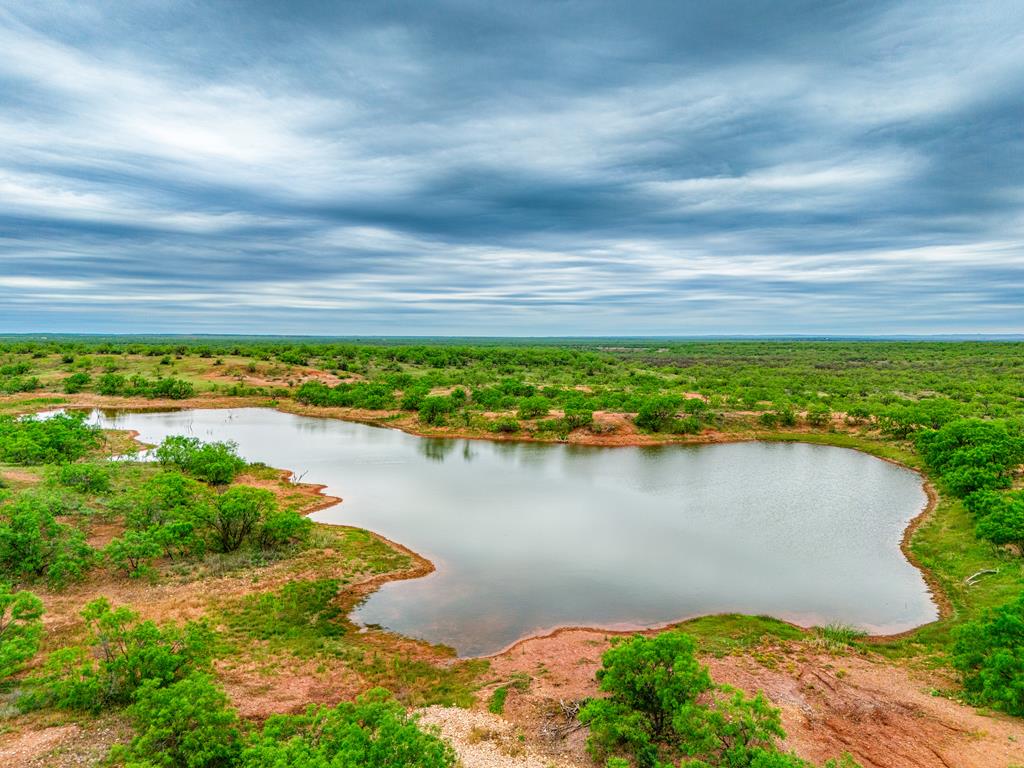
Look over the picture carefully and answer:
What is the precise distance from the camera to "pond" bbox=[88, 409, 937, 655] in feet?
69.3

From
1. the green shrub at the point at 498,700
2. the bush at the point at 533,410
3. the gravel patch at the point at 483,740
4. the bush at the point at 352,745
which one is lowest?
the green shrub at the point at 498,700

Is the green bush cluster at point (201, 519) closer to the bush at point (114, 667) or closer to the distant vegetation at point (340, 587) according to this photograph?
the distant vegetation at point (340, 587)

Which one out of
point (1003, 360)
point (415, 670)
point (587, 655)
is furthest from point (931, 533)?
point (1003, 360)

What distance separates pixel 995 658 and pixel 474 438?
43.2 meters

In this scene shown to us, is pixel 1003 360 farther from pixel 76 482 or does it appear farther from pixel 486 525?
pixel 76 482

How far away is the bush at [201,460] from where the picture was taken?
32.4 m

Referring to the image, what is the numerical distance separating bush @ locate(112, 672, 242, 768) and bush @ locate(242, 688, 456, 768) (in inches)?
29.8

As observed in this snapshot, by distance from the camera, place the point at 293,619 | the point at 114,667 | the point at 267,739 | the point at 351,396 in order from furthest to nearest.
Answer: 1. the point at 351,396
2. the point at 293,619
3. the point at 114,667
4. the point at 267,739

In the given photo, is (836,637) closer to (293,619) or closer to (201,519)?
(293,619)

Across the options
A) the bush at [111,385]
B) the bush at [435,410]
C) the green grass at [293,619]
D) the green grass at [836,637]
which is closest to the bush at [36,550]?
the green grass at [293,619]

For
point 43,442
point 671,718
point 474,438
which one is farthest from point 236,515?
point 474,438

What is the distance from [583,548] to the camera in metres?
26.7

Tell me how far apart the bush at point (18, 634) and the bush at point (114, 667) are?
699mm

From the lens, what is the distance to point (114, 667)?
13.9 m
